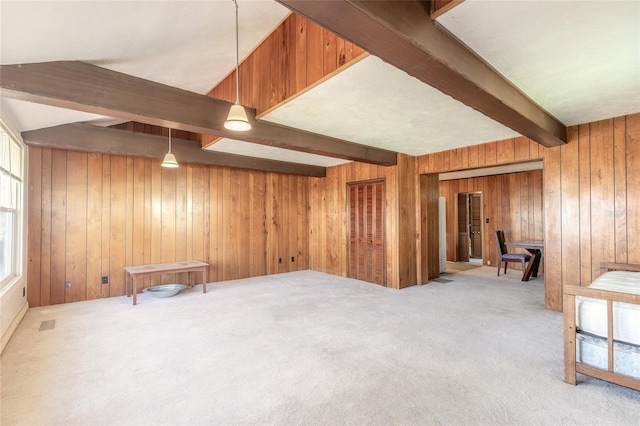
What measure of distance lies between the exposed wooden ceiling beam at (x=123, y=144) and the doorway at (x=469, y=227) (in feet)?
19.9

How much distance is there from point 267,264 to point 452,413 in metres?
4.98

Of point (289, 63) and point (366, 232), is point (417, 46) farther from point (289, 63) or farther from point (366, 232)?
point (366, 232)

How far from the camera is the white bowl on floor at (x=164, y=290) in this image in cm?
446

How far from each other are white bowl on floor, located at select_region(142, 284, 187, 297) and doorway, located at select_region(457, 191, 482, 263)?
23.8ft

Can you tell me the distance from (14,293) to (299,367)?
11.2ft

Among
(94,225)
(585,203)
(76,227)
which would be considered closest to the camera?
(585,203)

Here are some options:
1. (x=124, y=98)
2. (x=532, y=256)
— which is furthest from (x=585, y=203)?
(x=124, y=98)

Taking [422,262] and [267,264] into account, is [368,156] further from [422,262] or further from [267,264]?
[267,264]

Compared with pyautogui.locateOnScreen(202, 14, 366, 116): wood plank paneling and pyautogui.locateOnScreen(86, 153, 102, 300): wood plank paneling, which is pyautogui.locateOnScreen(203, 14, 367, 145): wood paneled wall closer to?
pyautogui.locateOnScreen(202, 14, 366, 116): wood plank paneling

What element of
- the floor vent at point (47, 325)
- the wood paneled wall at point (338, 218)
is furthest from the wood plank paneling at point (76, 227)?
the wood paneled wall at point (338, 218)

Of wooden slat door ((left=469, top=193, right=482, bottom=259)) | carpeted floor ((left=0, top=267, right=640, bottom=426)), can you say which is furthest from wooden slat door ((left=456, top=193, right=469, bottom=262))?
carpeted floor ((left=0, top=267, right=640, bottom=426))

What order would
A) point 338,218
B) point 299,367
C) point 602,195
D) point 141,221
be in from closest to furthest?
1. point 299,367
2. point 602,195
3. point 141,221
4. point 338,218

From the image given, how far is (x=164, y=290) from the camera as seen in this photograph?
4.75 meters

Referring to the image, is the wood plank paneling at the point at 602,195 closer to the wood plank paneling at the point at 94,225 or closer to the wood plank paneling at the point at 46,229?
the wood plank paneling at the point at 94,225
